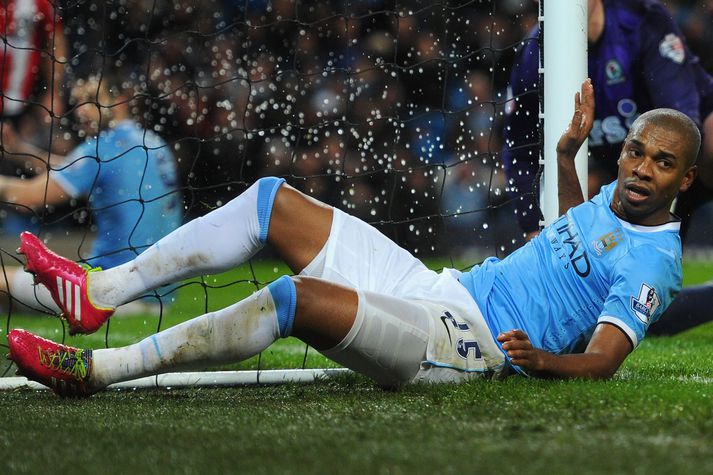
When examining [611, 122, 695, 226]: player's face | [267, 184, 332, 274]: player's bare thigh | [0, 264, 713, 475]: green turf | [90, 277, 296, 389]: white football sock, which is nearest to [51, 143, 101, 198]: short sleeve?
[0, 264, 713, 475]: green turf

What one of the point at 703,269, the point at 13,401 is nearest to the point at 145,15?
the point at 703,269

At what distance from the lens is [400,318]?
250 cm

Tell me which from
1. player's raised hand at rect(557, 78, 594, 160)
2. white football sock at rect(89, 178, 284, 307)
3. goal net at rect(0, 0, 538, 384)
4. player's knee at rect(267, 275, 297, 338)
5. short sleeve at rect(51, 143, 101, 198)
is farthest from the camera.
Answer: goal net at rect(0, 0, 538, 384)

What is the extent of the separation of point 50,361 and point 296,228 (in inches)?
27.7

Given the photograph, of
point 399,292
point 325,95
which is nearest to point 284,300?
point 399,292

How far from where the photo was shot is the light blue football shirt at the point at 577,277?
2.66 m

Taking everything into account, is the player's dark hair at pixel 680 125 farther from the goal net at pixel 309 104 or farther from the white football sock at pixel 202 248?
the goal net at pixel 309 104

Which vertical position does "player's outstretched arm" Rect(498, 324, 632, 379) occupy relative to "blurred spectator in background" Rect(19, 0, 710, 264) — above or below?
below

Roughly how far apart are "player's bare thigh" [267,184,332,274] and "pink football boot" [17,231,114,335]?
1.56 ft

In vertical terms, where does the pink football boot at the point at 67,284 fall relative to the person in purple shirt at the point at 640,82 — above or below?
below

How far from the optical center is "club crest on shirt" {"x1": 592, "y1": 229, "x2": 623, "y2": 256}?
273 cm

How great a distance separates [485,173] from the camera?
7.83 m

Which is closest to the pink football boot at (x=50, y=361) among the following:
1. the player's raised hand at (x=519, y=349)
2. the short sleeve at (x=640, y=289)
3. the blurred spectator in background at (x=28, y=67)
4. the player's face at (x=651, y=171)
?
the player's raised hand at (x=519, y=349)

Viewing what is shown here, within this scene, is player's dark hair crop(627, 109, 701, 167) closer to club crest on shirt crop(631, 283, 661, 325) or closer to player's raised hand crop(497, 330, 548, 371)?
club crest on shirt crop(631, 283, 661, 325)
